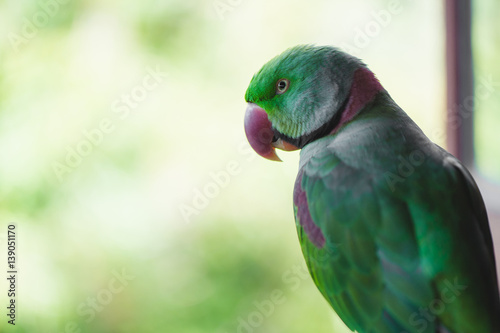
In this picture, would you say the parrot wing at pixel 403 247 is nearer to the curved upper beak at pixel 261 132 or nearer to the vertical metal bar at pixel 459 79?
the curved upper beak at pixel 261 132

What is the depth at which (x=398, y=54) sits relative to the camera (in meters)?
1.89

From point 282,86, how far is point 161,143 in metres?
1.06

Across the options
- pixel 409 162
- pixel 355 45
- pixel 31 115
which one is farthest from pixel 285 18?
pixel 409 162

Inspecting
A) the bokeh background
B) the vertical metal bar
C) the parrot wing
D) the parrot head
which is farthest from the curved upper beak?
the vertical metal bar

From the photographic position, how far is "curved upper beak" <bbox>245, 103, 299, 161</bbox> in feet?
2.83

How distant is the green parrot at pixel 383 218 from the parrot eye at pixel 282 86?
19mm

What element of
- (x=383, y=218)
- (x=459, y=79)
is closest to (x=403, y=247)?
(x=383, y=218)

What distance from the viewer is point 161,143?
5.98 feet

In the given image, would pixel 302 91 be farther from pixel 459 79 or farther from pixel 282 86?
pixel 459 79

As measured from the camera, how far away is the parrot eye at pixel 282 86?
0.82 m

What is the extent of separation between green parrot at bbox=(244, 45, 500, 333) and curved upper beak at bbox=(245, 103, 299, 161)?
80 mm

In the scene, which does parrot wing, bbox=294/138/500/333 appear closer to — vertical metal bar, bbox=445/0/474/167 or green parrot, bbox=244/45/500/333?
green parrot, bbox=244/45/500/333

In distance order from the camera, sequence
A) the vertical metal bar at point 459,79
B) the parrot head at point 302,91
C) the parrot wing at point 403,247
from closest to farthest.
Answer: the parrot wing at point 403,247 < the parrot head at point 302,91 < the vertical metal bar at point 459,79

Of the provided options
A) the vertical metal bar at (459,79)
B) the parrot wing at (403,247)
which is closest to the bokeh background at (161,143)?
the vertical metal bar at (459,79)
